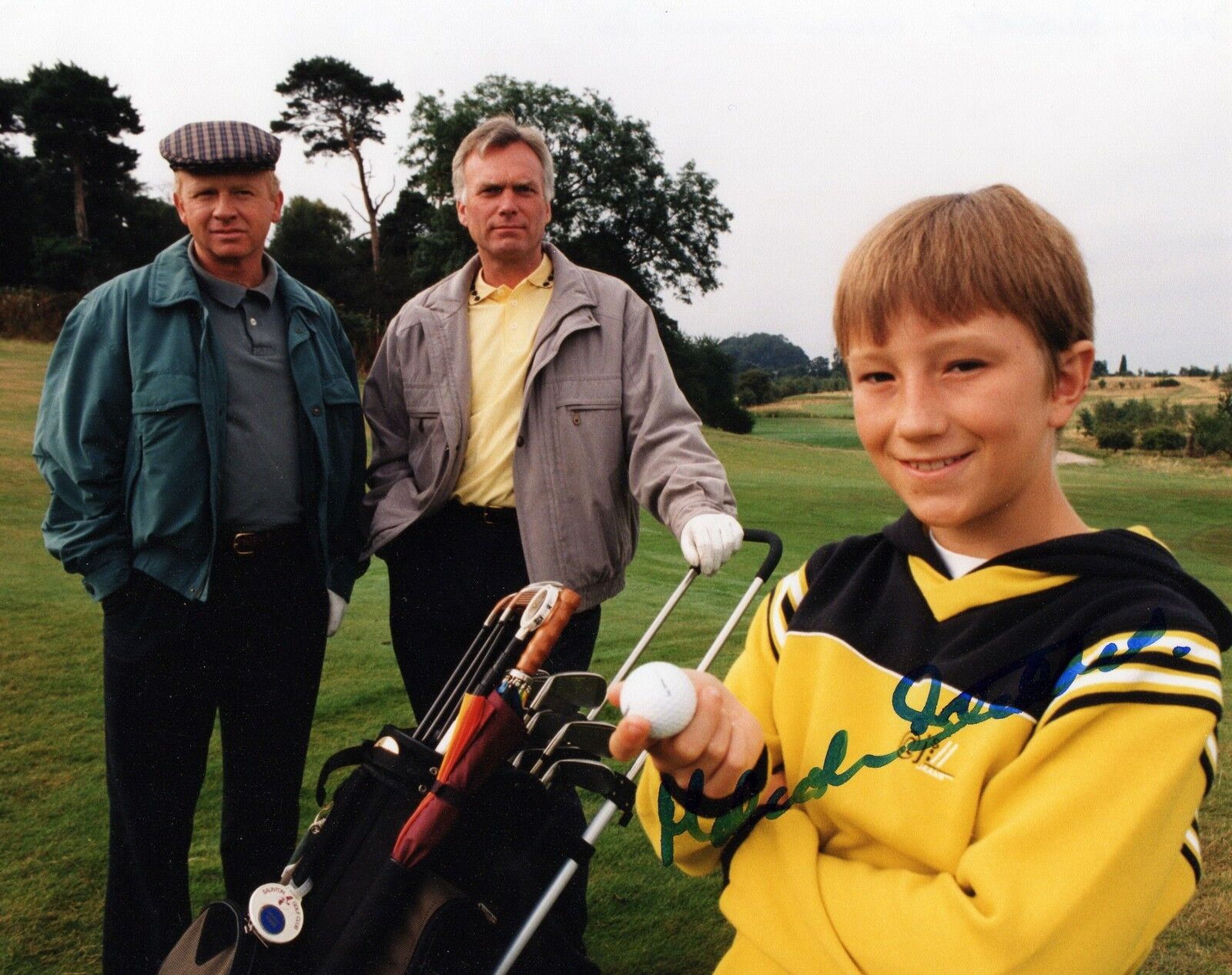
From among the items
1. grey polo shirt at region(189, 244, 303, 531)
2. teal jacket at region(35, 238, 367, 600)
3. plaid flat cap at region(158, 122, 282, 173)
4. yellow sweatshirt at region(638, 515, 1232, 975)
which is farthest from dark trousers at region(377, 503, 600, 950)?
yellow sweatshirt at region(638, 515, 1232, 975)

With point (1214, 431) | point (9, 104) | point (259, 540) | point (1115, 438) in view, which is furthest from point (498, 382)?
point (9, 104)

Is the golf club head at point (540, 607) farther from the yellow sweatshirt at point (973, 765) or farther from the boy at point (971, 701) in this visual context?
the boy at point (971, 701)

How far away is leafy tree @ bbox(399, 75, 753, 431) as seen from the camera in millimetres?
39562

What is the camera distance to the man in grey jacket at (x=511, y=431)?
9.87ft

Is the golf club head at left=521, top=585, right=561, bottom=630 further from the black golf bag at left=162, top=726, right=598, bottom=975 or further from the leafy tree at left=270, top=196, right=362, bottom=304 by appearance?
the leafy tree at left=270, top=196, right=362, bottom=304

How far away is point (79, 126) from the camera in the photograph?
3312cm

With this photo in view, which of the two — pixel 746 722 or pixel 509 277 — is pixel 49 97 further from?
pixel 746 722

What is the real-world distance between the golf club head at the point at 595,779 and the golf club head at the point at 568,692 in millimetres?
122

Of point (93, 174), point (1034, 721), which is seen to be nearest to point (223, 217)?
point (1034, 721)

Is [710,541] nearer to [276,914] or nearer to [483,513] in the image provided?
[483,513]

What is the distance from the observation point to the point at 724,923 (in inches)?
124

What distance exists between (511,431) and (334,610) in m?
0.78

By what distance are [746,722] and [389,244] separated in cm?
Result: 4087

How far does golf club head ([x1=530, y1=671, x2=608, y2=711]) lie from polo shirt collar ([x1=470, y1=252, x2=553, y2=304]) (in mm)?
1572
